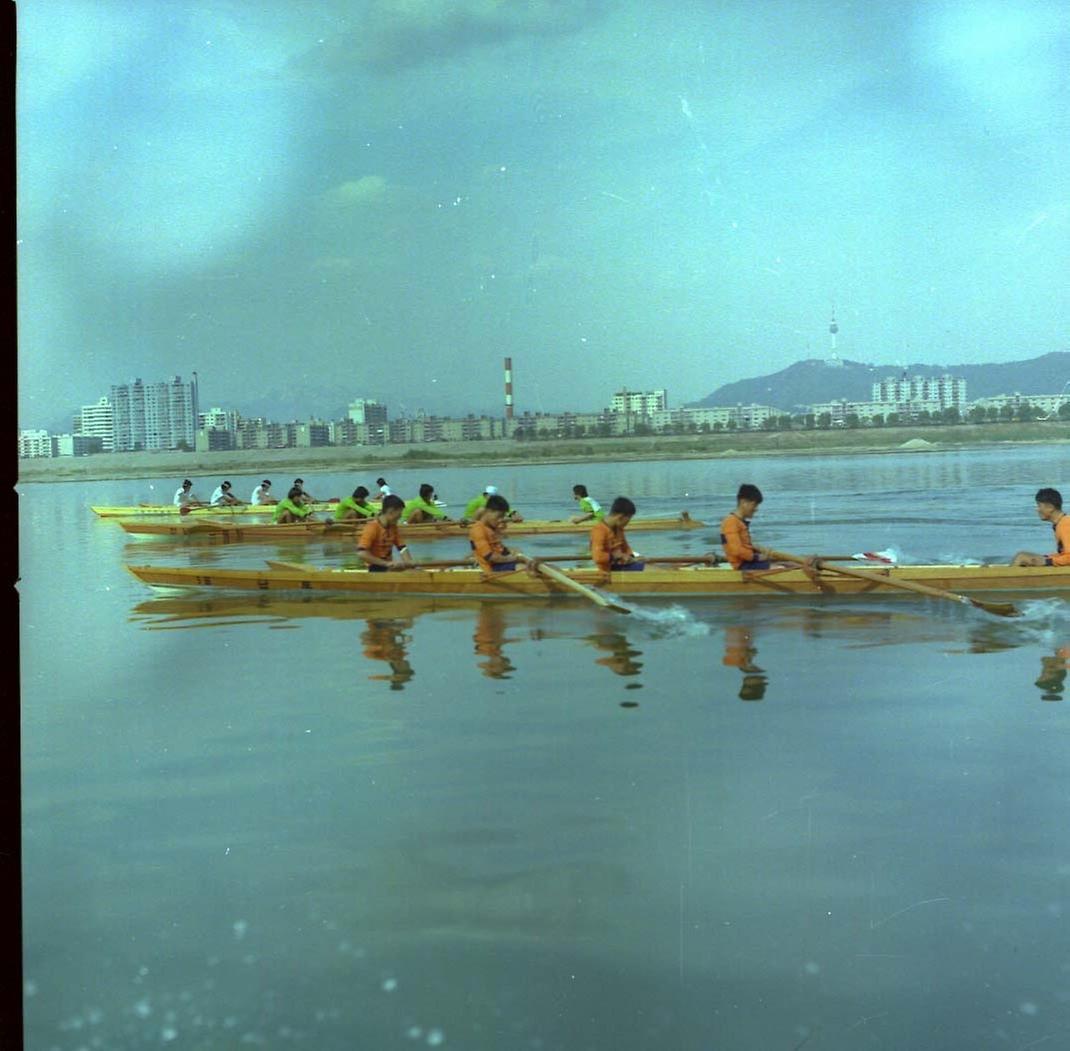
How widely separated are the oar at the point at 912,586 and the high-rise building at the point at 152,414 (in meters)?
22.6

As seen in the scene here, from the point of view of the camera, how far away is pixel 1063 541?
1076cm

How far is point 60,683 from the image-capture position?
948cm

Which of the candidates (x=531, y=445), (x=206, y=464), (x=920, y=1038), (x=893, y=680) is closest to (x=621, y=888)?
(x=920, y=1038)

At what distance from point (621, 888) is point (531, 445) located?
6021 centimetres

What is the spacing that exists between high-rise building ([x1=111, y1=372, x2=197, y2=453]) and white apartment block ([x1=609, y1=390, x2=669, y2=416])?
31.3 m

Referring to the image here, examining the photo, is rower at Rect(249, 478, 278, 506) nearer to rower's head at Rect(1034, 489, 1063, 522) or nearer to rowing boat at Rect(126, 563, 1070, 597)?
rowing boat at Rect(126, 563, 1070, 597)

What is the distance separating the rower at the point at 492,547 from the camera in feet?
38.8

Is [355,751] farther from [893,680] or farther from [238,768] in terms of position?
[893,680]

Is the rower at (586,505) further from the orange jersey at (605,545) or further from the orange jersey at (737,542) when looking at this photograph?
the orange jersey at (737,542)

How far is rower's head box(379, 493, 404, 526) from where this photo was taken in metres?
12.0

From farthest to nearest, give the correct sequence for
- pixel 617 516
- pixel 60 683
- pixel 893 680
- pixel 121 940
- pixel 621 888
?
1. pixel 617 516
2. pixel 60 683
3. pixel 893 680
4. pixel 621 888
5. pixel 121 940

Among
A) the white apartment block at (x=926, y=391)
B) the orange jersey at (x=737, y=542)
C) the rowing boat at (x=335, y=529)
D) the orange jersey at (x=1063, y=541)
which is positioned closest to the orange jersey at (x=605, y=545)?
the orange jersey at (x=737, y=542)

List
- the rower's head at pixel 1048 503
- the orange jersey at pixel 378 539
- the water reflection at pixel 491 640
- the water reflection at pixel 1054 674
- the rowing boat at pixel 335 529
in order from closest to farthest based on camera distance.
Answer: the water reflection at pixel 1054 674, the water reflection at pixel 491 640, the rower's head at pixel 1048 503, the orange jersey at pixel 378 539, the rowing boat at pixel 335 529

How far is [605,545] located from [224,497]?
17.8 metres
